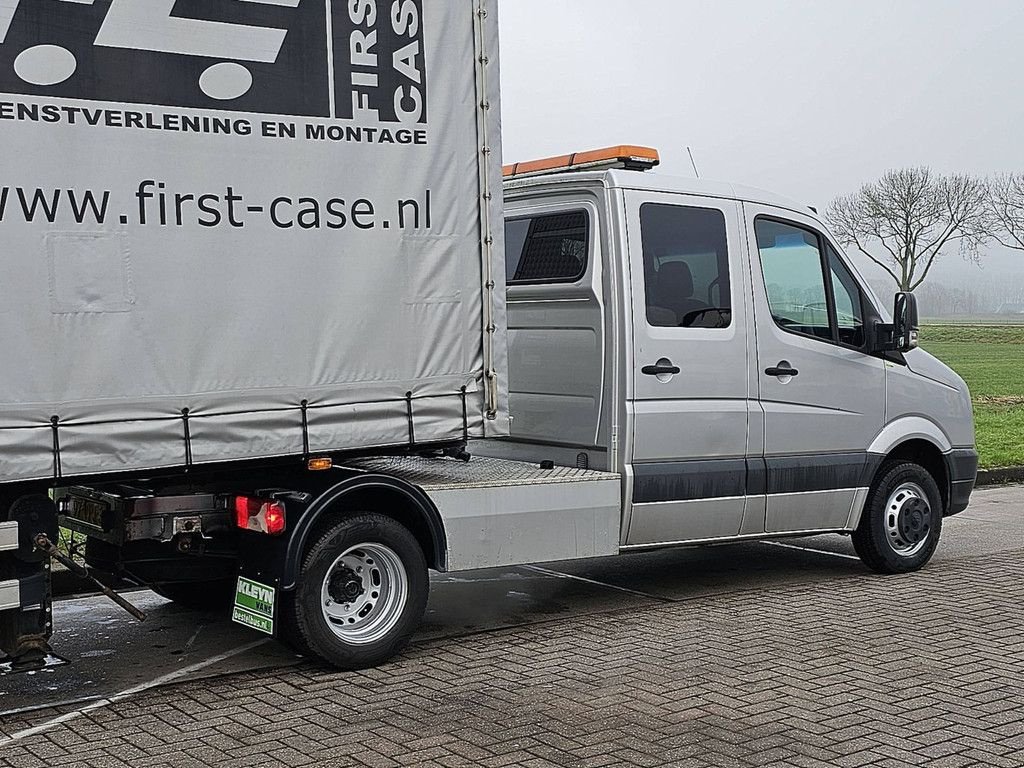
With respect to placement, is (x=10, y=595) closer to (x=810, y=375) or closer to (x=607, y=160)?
(x=607, y=160)

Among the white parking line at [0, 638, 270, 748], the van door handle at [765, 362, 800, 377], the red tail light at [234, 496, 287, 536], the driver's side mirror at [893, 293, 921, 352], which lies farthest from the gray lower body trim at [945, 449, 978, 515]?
the red tail light at [234, 496, 287, 536]

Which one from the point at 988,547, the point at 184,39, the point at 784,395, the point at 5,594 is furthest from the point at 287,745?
the point at 988,547

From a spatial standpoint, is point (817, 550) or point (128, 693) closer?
point (128, 693)

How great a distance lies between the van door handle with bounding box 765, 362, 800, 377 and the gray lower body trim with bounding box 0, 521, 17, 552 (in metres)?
4.55

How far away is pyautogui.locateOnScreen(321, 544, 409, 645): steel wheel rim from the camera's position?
653 centimetres

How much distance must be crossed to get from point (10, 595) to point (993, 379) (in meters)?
29.1

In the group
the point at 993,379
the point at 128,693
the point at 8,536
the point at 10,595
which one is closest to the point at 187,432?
the point at 8,536

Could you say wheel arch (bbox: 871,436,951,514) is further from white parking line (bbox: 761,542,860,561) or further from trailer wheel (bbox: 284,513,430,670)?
trailer wheel (bbox: 284,513,430,670)

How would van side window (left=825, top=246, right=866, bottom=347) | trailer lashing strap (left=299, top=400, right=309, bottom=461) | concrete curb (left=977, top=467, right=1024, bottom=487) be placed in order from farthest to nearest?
concrete curb (left=977, top=467, right=1024, bottom=487) → van side window (left=825, top=246, right=866, bottom=347) → trailer lashing strap (left=299, top=400, right=309, bottom=461)

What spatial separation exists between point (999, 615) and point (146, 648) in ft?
15.9

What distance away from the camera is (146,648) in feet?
23.2

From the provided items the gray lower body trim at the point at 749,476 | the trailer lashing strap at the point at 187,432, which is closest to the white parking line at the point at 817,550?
the gray lower body trim at the point at 749,476

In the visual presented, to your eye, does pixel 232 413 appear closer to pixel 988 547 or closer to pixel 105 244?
pixel 105 244

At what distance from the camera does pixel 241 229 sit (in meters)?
6.02
